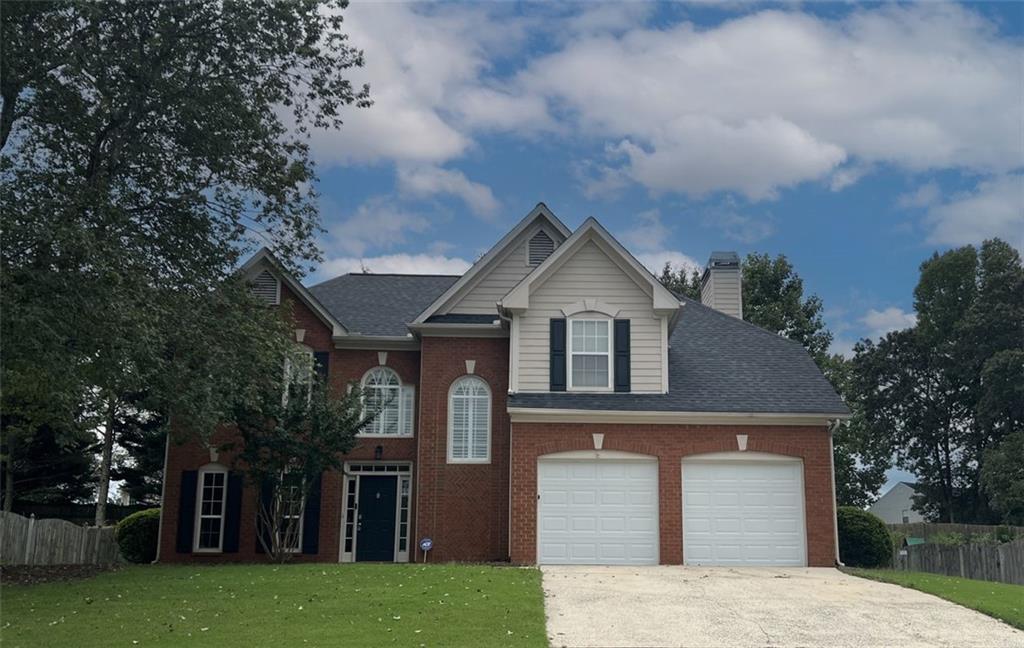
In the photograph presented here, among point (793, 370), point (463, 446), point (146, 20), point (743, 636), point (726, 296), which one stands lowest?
point (743, 636)

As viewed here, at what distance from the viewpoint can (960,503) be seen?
44.8 meters

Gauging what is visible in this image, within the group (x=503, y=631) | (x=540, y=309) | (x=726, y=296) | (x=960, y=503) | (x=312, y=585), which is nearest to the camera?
(x=503, y=631)

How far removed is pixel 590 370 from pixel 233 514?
28.2ft

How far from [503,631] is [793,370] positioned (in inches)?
502

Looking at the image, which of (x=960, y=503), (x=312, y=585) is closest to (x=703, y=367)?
(x=312, y=585)

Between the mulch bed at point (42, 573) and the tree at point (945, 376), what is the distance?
3668 cm

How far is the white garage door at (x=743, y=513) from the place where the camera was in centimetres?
1939

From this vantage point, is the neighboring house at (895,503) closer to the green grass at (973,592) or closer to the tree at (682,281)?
the tree at (682,281)

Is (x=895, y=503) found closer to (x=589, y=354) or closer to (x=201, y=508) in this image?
(x=589, y=354)

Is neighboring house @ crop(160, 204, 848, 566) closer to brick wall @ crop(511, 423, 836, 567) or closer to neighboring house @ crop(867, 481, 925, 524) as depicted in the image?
brick wall @ crop(511, 423, 836, 567)

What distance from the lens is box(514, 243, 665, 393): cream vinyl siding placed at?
2038 centimetres

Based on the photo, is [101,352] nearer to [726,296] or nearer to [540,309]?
[540,309]

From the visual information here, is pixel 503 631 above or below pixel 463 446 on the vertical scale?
below

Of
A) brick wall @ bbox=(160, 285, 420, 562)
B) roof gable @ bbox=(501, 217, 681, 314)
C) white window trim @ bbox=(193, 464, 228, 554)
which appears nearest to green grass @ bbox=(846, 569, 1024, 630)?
roof gable @ bbox=(501, 217, 681, 314)
